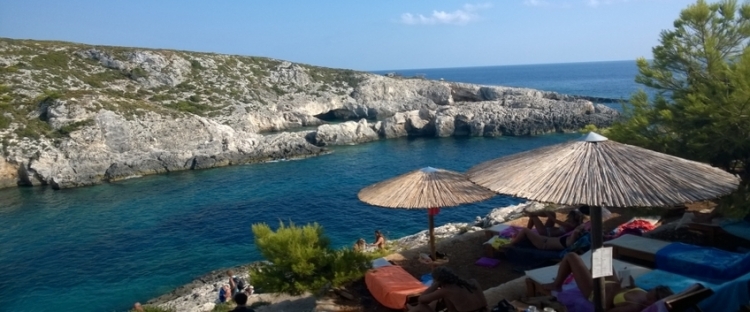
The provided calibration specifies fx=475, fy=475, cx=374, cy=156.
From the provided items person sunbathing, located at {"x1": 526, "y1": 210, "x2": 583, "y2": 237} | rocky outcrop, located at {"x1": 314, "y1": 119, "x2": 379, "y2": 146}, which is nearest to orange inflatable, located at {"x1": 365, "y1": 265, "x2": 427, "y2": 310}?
person sunbathing, located at {"x1": 526, "y1": 210, "x2": 583, "y2": 237}

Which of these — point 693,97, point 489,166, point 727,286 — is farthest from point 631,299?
point 693,97

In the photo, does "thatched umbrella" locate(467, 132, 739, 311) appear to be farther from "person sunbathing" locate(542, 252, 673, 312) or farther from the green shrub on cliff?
the green shrub on cliff

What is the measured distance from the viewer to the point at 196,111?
54750mm

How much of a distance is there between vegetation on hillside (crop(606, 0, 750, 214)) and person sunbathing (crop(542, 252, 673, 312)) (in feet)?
11.3

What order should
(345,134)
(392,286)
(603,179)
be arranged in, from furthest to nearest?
(345,134) → (392,286) → (603,179)

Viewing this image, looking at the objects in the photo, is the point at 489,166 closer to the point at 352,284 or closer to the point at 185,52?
the point at 352,284

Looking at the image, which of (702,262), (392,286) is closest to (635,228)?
(702,262)

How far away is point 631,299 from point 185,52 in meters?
73.3

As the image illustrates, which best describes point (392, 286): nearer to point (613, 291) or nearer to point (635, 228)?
point (613, 291)

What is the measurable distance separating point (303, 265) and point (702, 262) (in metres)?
6.47

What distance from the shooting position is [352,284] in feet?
29.8

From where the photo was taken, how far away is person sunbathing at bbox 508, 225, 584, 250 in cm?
911

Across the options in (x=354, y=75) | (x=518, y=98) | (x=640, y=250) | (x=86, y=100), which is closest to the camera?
(x=640, y=250)

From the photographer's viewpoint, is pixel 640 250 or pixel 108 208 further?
pixel 108 208
